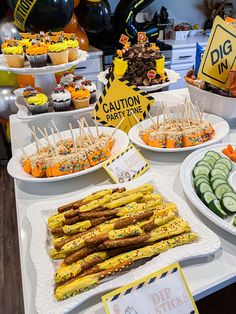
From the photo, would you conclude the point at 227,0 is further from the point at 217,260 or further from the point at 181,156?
the point at 217,260

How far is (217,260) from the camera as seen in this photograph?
0.85 metres

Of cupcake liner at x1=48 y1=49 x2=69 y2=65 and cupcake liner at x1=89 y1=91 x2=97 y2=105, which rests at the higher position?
cupcake liner at x1=48 y1=49 x2=69 y2=65

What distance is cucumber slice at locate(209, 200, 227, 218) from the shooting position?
36.9 inches

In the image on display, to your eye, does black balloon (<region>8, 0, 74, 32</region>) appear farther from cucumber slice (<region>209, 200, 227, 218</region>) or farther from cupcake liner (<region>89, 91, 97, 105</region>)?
cucumber slice (<region>209, 200, 227, 218</region>)

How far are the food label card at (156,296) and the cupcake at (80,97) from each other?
1077 mm

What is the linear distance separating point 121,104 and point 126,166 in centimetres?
41

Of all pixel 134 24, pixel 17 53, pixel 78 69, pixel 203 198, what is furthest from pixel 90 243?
pixel 134 24

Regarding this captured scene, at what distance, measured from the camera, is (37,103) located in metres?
1.54

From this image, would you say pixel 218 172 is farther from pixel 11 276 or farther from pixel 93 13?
pixel 93 13

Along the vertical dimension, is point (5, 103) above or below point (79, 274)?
below

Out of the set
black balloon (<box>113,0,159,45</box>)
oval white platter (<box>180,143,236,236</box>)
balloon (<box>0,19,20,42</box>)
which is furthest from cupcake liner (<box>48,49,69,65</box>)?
black balloon (<box>113,0,159,45</box>)

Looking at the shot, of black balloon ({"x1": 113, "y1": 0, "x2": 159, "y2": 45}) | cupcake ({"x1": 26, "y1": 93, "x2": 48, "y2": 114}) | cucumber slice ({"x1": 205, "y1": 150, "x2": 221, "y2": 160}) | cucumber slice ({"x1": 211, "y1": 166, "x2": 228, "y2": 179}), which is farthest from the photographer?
black balloon ({"x1": 113, "y1": 0, "x2": 159, "y2": 45})

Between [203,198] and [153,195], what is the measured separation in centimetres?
17

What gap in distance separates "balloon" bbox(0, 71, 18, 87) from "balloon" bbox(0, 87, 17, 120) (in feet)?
0.50
